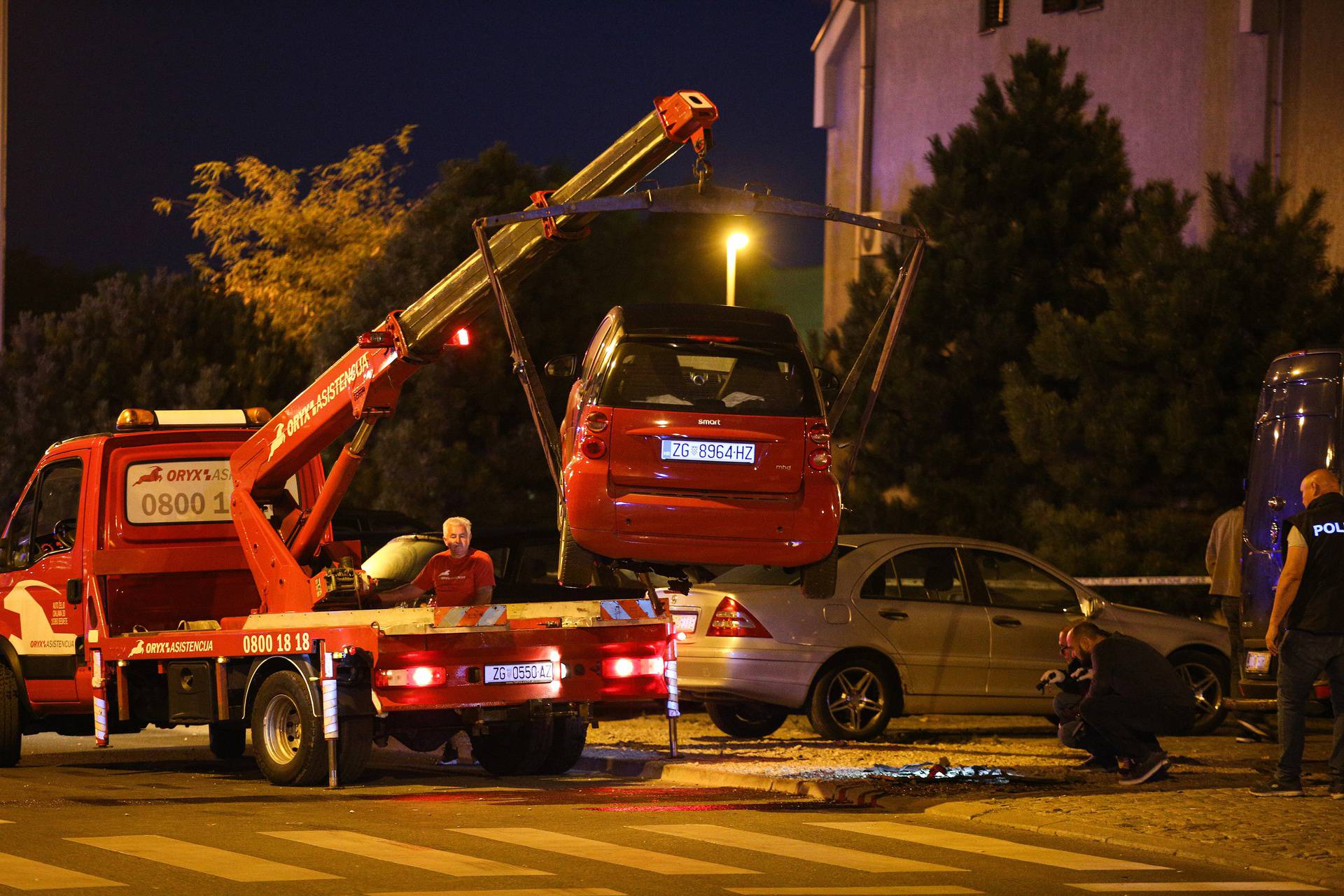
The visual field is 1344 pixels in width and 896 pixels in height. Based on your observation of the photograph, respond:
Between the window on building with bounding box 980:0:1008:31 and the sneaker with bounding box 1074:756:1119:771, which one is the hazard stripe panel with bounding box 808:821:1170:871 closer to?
the sneaker with bounding box 1074:756:1119:771

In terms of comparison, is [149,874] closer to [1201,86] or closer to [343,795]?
[343,795]

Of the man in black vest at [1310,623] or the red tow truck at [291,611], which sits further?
the red tow truck at [291,611]

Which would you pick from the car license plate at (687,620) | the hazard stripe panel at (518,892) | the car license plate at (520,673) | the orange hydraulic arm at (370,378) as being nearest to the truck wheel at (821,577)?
the car license plate at (520,673)

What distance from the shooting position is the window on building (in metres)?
30.8

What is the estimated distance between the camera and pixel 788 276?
251 feet

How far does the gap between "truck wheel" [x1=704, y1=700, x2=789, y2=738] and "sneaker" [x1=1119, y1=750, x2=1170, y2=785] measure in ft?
13.3

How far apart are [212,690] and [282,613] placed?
2.78 ft

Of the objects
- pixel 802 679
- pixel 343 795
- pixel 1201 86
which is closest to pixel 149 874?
pixel 343 795

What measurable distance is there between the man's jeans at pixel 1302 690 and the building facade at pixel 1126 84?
35.2 feet

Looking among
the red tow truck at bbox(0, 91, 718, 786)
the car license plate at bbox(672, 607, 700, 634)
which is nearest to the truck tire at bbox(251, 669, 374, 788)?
the red tow truck at bbox(0, 91, 718, 786)

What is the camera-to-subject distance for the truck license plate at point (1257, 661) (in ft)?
46.2

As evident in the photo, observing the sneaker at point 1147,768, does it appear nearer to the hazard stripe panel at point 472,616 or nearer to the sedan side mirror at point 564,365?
the hazard stripe panel at point 472,616

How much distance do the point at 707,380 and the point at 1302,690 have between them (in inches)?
159

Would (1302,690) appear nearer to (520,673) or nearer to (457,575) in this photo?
(520,673)
